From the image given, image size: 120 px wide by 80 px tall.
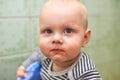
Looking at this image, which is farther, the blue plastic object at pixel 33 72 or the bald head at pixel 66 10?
the blue plastic object at pixel 33 72

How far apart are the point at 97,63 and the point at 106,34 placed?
18 cm

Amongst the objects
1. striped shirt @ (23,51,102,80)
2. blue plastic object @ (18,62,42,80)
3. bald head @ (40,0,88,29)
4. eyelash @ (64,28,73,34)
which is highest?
bald head @ (40,0,88,29)

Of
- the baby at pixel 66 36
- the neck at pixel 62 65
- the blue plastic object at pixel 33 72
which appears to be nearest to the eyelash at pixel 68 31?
the baby at pixel 66 36

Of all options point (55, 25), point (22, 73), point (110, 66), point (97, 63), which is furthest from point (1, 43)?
point (110, 66)

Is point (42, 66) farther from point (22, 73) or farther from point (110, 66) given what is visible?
point (110, 66)

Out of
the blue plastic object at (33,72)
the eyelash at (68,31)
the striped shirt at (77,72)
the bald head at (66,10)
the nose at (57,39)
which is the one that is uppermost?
the bald head at (66,10)

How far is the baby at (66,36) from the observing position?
737 millimetres

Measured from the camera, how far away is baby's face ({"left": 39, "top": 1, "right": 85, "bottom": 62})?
2.41 feet

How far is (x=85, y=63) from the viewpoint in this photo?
31.8 inches

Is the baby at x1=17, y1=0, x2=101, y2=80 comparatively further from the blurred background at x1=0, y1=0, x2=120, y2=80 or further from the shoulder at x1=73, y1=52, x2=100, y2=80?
the blurred background at x1=0, y1=0, x2=120, y2=80

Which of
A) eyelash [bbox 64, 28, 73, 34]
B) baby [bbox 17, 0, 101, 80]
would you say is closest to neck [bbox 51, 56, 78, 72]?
baby [bbox 17, 0, 101, 80]

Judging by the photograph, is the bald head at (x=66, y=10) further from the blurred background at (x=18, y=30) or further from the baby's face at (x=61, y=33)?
the blurred background at (x=18, y=30)

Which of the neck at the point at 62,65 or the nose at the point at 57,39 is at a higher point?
the nose at the point at 57,39

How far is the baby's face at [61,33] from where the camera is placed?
73 cm
